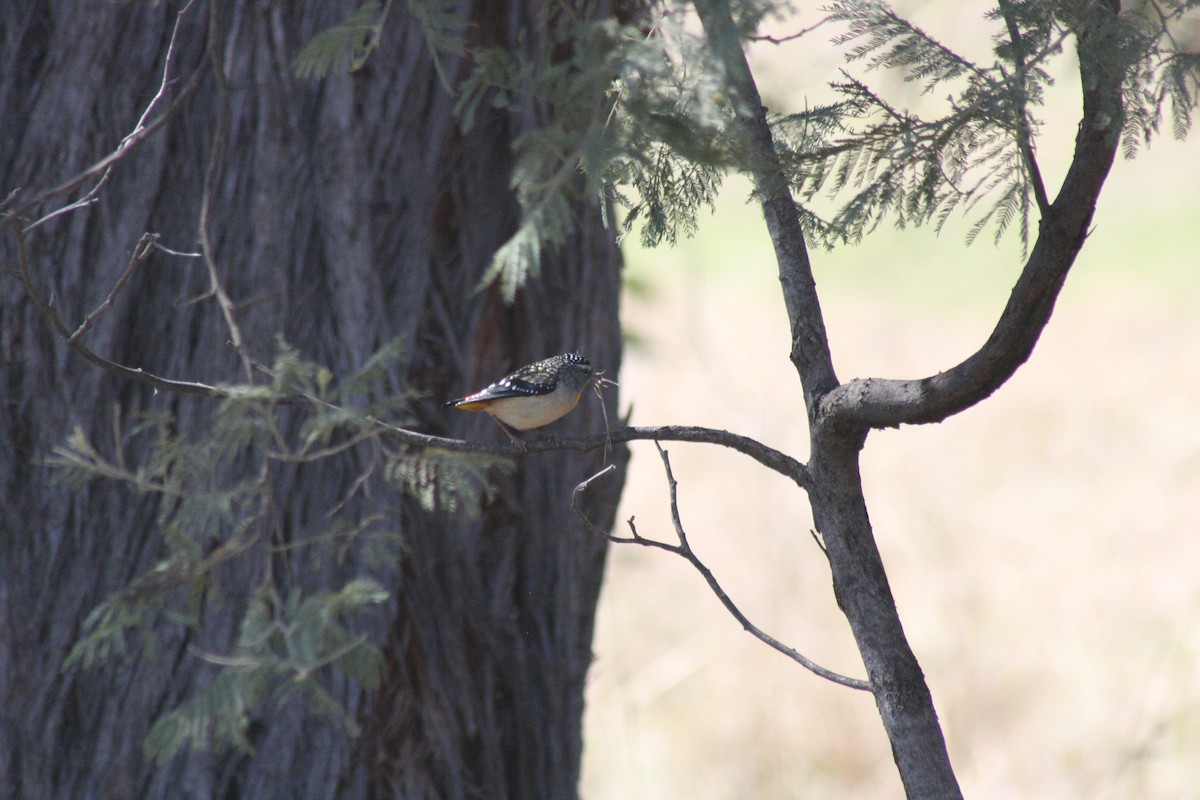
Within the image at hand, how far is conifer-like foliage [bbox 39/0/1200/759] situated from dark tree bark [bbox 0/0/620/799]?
1.52ft

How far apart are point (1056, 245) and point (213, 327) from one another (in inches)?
116

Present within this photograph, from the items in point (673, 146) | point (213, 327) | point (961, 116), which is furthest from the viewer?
point (213, 327)

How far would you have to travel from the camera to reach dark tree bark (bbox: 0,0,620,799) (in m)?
3.92

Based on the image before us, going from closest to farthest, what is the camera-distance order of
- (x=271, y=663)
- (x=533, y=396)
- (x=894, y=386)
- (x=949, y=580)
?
1. (x=894, y=386)
2. (x=271, y=663)
3. (x=533, y=396)
4. (x=949, y=580)

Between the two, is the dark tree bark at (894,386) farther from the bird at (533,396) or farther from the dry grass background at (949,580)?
the dry grass background at (949,580)

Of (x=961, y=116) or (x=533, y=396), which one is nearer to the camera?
(x=961, y=116)

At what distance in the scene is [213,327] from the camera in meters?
4.02

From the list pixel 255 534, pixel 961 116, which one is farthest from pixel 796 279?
pixel 255 534

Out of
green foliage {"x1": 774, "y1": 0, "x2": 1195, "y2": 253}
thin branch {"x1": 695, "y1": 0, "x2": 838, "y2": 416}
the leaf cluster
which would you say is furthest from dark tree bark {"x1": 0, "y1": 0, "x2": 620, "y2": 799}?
green foliage {"x1": 774, "y1": 0, "x2": 1195, "y2": 253}

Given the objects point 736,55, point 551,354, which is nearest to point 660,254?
point 551,354

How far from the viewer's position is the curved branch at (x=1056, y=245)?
7.13ft

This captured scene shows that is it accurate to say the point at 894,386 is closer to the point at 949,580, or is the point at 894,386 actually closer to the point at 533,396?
the point at 533,396

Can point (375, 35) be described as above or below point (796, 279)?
above

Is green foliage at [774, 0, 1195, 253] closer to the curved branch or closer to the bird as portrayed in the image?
the curved branch
